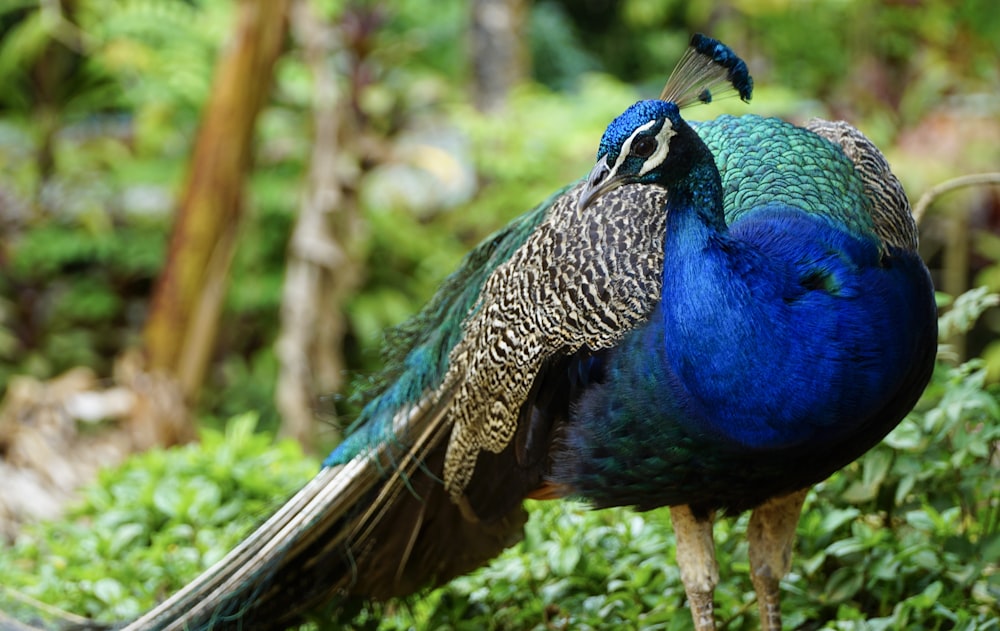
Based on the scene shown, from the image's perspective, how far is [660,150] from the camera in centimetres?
222

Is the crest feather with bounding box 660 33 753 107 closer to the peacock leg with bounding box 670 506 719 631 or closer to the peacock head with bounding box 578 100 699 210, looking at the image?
the peacock head with bounding box 578 100 699 210

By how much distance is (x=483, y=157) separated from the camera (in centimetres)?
731

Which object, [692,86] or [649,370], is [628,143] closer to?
[692,86]

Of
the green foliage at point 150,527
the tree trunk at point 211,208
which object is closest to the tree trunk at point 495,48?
the tree trunk at point 211,208

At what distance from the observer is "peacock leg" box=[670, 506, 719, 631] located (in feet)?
8.64

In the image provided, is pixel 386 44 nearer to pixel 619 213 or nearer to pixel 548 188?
pixel 548 188

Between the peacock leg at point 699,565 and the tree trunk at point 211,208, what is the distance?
3698 mm

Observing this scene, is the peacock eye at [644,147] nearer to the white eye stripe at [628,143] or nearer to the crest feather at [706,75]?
the white eye stripe at [628,143]

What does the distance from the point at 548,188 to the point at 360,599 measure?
4603 millimetres

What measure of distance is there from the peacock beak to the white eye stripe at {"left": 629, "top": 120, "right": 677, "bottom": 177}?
6 cm

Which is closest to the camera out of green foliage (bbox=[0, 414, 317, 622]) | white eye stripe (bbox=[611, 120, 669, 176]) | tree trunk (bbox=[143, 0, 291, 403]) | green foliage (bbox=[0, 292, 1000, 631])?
white eye stripe (bbox=[611, 120, 669, 176])

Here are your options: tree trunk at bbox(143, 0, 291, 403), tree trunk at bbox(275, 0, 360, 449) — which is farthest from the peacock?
tree trunk at bbox(275, 0, 360, 449)

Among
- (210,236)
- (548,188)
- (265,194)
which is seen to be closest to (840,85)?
(548,188)

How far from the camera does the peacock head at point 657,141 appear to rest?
2.19 m
